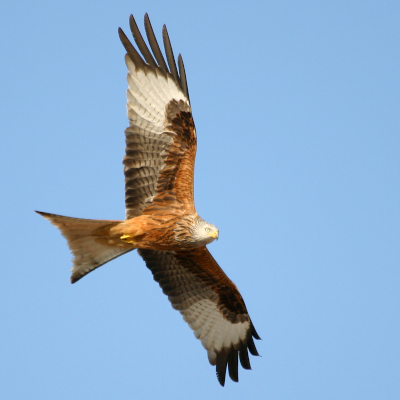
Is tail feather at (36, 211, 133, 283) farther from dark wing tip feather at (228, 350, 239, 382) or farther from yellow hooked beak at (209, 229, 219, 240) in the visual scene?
dark wing tip feather at (228, 350, 239, 382)

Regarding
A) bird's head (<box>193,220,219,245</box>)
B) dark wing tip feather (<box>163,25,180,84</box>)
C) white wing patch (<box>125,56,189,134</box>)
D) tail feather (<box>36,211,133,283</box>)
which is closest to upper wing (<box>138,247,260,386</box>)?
tail feather (<box>36,211,133,283</box>)

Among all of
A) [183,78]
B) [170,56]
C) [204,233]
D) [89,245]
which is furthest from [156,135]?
[89,245]

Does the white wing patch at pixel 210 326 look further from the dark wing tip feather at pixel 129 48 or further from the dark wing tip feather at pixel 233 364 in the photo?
the dark wing tip feather at pixel 129 48

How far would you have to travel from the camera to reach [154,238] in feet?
28.8

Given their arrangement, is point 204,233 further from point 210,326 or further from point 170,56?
point 170,56

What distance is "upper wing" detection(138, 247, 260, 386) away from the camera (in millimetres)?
9797

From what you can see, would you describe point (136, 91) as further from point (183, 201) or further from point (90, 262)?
point (90, 262)

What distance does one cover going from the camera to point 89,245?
880 centimetres

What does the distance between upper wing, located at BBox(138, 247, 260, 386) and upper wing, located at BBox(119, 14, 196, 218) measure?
3.80 feet

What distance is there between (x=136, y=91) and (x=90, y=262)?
233 centimetres

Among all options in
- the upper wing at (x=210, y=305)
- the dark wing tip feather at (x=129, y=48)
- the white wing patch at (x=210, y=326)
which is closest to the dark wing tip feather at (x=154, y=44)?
the dark wing tip feather at (x=129, y=48)

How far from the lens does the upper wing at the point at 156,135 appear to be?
878 cm

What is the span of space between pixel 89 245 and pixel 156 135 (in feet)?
5.49

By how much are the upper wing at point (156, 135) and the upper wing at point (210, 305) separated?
3.80ft
